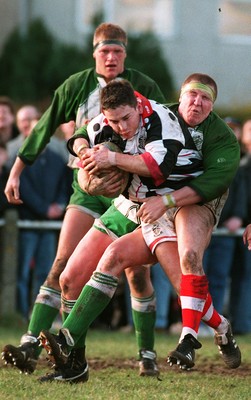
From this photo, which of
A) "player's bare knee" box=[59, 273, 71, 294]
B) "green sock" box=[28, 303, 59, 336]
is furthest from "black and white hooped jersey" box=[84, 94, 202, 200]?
"green sock" box=[28, 303, 59, 336]

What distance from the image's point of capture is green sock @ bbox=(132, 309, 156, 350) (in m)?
8.80

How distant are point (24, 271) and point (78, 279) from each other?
4.70 m

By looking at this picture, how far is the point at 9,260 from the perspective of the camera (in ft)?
41.9

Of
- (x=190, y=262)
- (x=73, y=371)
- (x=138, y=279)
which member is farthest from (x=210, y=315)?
(x=73, y=371)

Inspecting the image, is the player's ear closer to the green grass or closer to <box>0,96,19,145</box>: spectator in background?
the green grass

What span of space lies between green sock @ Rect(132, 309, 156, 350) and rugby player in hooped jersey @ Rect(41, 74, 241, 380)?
77cm

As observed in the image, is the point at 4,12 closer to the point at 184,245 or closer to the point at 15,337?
the point at 15,337

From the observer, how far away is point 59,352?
7.61m

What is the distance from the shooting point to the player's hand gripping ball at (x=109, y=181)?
766 cm

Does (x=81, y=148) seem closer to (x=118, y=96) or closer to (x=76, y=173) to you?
(x=118, y=96)

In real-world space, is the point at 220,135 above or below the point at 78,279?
above

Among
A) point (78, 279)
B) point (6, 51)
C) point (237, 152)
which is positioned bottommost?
point (78, 279)

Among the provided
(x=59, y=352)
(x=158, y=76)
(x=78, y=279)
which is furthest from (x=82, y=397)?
(x=158, y=76)

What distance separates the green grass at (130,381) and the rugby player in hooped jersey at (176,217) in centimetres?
24
